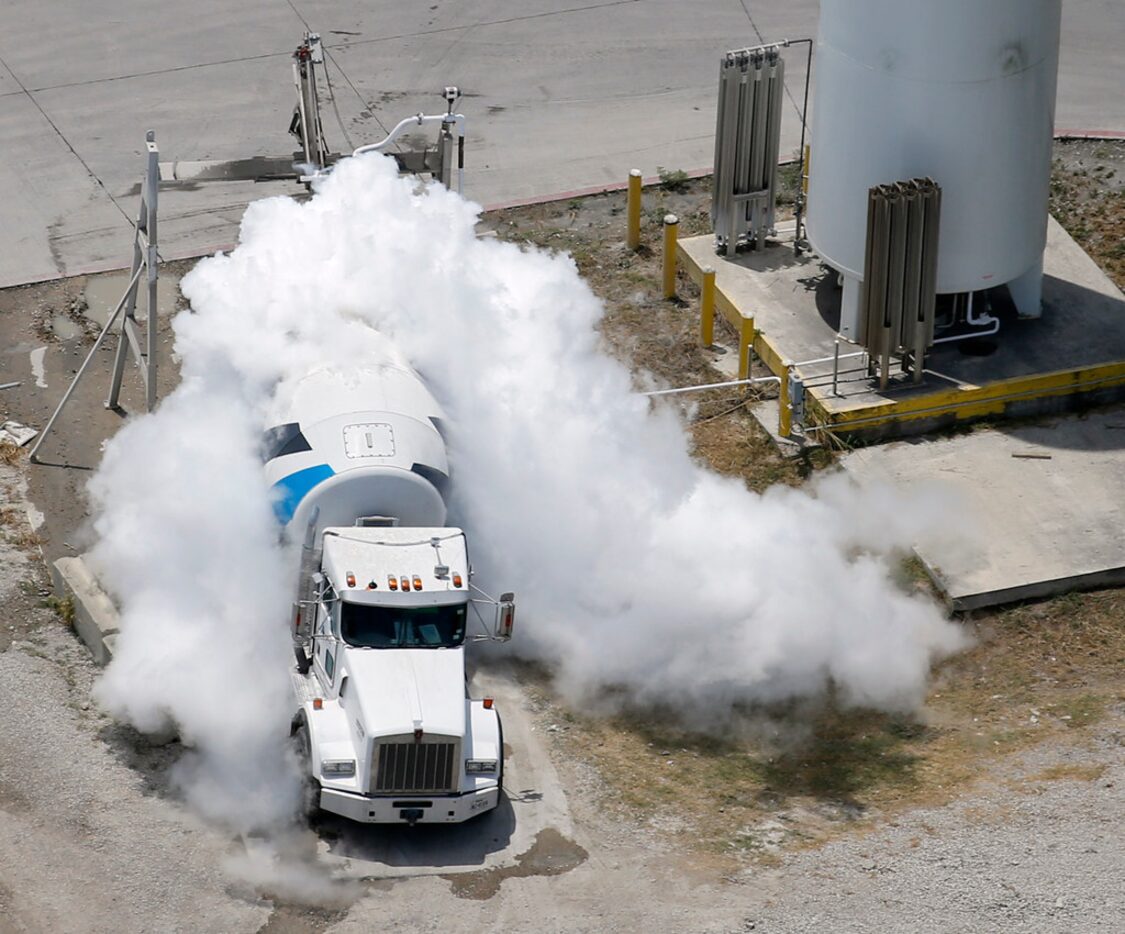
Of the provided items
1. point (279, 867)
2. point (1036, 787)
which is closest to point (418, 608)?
point (279, 867)

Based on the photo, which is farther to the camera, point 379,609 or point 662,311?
point 662,311

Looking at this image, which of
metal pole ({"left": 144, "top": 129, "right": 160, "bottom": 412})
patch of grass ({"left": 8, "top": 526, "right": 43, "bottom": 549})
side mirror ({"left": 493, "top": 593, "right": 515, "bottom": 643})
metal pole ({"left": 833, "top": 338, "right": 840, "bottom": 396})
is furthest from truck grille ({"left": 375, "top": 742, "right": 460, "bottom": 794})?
metal pole ({"left": 833, "top": 338, "right": 840, "bottom": 396})

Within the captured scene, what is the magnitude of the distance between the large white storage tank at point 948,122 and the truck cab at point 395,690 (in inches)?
321

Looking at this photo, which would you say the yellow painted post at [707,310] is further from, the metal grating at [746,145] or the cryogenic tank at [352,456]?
the cryogenic tank at [352,456]

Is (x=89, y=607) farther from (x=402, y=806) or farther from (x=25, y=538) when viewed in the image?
(x=402, y=806)

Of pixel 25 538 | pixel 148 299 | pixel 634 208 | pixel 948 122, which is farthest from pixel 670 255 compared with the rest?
pixel 25 538

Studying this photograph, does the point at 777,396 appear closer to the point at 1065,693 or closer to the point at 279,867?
the point at 1065,693

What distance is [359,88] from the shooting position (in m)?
34.2

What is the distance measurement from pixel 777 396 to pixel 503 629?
7945 millimetres

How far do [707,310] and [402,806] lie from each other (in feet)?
36.2

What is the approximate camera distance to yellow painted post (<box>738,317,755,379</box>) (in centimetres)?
2608

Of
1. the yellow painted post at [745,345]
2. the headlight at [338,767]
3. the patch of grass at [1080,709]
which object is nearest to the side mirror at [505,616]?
the headlight at [338,767]

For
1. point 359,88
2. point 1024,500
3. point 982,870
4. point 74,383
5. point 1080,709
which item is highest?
point 359,88

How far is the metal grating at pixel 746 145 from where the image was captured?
2736 centimetres
